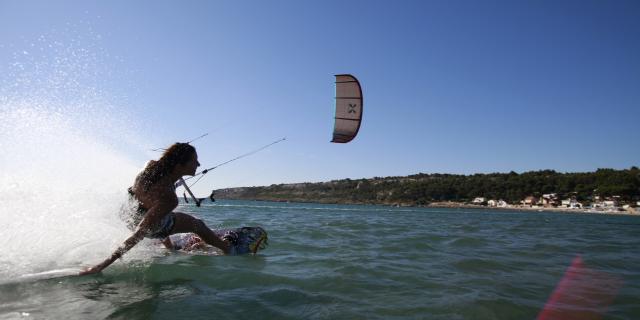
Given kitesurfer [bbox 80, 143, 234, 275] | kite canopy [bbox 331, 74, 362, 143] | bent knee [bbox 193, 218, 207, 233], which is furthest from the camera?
kite canopy [bbox 331, 74, 362, 143]

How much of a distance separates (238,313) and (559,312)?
10.9 feet

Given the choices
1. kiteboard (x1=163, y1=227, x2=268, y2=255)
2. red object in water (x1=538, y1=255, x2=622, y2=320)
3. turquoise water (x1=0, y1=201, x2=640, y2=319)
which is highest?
kiteboard (x1=163, y1=227, x2=268, y2=255)

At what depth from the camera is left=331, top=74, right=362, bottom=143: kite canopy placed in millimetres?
13391

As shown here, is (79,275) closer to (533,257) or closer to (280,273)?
(280,273)

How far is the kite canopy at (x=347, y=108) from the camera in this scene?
1339 cm

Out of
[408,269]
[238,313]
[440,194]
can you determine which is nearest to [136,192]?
[238,313]

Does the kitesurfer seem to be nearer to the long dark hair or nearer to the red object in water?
the long dark hair

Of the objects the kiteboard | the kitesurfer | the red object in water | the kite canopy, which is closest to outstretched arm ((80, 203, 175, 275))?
the kitesurfer

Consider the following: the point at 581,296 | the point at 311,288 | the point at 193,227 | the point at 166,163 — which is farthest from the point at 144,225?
the point at 581,296

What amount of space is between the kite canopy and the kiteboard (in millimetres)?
6775

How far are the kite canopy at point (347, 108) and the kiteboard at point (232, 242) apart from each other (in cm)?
678

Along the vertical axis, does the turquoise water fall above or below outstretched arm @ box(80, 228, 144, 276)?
Result: below

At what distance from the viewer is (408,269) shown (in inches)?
234

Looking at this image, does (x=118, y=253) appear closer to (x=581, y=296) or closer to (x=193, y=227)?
(x=193, y=227)
